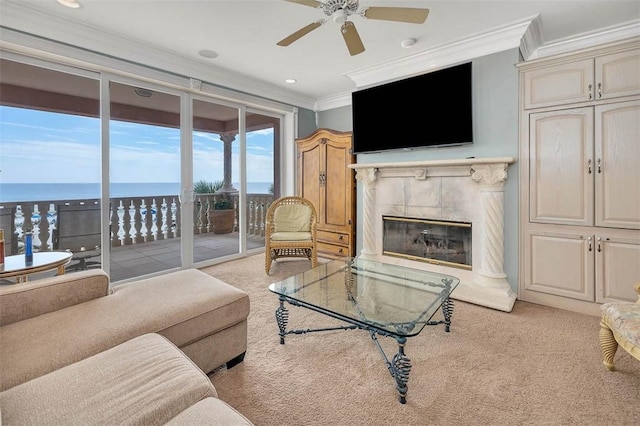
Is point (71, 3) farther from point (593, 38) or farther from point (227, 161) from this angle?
point (593, 38)

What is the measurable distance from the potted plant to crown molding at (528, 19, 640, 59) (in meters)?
Answer: 4.21

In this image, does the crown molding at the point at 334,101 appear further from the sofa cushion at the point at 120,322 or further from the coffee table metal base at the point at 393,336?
the sofa cushion at the point at 120,322

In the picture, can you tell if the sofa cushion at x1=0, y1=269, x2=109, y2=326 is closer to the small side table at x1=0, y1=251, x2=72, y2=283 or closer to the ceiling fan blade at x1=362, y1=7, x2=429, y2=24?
the small side table at x1=0, y1=251, x2=72, y2=283

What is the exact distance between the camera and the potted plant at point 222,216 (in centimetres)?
454

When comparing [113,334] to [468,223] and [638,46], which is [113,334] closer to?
[468,223]

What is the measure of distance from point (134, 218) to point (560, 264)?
15.8 feet

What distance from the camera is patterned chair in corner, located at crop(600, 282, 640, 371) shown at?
152 cm

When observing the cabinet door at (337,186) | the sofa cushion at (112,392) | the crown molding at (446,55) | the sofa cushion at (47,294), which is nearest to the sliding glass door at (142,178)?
the sofa cushion at (47,294)

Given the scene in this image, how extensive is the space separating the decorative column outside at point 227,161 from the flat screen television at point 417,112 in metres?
1.84

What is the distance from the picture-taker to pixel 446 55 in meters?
3.14

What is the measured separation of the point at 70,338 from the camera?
128 centimetres

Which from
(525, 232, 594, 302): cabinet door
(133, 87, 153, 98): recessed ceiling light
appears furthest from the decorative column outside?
(525, 232, 594, 302): cabinet door

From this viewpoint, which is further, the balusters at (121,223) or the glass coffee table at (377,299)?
the balusters at (121,223)

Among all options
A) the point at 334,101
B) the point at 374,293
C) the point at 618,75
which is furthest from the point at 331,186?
the point at 618,75
